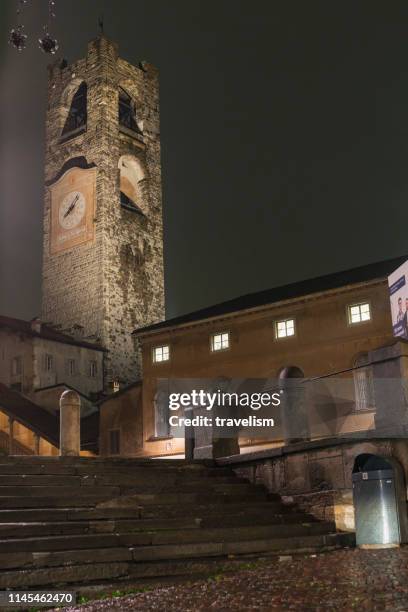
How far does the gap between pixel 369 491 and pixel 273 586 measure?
3.54 meters

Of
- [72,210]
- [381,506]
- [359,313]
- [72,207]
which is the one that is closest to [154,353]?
[359,313]

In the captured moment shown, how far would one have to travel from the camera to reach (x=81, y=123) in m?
54.7

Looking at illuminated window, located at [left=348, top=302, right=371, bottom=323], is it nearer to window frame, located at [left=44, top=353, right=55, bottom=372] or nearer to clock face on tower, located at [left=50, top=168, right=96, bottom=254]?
window frame, located at [left=44, top=353, right=55, bottom=372]

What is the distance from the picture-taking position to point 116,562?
928 cm

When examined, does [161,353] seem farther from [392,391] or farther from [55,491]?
[392,391]

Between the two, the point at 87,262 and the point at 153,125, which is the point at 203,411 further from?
the point at 153,125

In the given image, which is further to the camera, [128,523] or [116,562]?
[128,523]

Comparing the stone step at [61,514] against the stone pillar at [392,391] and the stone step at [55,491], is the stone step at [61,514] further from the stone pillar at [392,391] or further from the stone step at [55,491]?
the stone pillar at [392,391]

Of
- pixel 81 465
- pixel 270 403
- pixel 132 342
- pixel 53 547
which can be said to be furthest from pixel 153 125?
pixel 53 547

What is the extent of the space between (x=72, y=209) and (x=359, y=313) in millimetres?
28244

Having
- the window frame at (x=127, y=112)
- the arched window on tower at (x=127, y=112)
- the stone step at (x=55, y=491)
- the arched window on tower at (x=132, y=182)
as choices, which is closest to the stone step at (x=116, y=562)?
the stone step at (x=55, y=491)

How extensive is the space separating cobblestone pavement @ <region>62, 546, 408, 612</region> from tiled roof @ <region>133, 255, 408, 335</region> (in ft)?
67.0

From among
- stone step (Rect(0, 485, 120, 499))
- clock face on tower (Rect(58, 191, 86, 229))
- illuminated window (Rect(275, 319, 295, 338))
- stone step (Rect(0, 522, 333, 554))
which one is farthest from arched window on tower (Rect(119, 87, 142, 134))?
stone step (Rect(0, 522, 333, 554))

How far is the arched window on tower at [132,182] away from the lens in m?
54.3
